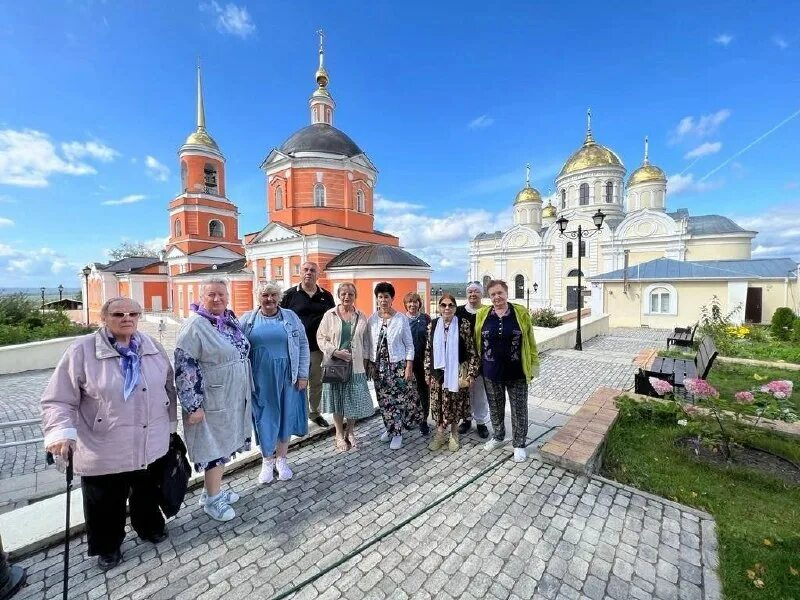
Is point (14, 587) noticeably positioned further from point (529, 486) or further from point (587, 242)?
point (587, 242)

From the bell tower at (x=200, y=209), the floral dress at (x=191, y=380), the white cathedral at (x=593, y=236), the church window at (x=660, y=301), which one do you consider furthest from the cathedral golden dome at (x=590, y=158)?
the floral dress at (x=191, y=380)

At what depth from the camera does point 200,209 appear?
28906 mm

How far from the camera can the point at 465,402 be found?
3918 mm

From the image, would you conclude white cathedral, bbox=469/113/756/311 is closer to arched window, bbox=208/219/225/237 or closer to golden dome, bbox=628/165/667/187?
golden dome, bbox=628/165/667/187

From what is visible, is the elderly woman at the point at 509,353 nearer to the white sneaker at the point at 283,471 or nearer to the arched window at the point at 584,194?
the white sneaker at the point at 283,471

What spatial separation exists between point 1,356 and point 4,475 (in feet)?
28.0

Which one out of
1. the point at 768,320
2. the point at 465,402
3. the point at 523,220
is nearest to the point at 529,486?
the point at 465,402

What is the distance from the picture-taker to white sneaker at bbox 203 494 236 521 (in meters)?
2.74

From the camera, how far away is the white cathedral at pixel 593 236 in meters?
28.1

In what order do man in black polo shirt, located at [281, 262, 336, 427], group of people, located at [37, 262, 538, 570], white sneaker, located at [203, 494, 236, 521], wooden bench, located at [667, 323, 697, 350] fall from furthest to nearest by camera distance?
1. wooden bench, located at [667, 323, 697, 350]
2. man in black polo shirt, located at [281, 262, 336, 427]
3. white sneaker, located at [203, 494, 236, 521]
4. group of people, located at [37, 262, 538, 570]

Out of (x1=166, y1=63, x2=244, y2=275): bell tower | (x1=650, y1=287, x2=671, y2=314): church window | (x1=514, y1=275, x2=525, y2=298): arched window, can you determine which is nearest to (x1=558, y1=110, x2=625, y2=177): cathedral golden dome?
(x1=514, y1=275, x2=525, y2=298): arched window

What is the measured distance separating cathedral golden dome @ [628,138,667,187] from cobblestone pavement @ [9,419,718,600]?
3714 cm

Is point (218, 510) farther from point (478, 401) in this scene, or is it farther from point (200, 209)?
point (200, 209)

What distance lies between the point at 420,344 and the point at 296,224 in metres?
20.0
